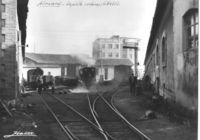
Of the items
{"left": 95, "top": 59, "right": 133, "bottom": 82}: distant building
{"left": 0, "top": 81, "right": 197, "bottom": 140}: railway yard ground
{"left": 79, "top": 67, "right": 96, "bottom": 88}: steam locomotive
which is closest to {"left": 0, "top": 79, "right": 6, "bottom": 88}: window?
{"left": 0, "top": 81, "right": 197, "bottom": 140}: railway yard ground

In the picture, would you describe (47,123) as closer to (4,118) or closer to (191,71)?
(4,118)

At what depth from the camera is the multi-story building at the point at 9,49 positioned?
7625 millimetres

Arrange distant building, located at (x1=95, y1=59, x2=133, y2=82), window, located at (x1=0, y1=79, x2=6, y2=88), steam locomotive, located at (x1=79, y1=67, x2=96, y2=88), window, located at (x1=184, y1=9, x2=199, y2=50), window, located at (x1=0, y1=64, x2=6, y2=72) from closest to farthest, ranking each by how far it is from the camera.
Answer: window, located at (x1=184, y1=9, x2=199, y2=50) < window, located at (x1=0, y1=64, x2=6, y2=72) < window, located at (x1=0, y1=79, x2=6, y2=88) < distant building, located at (x1=95, y1=59, x2=133, y2=82) < steam locomotive, located at (x1=79, y1=67, x2=96, y2=88)

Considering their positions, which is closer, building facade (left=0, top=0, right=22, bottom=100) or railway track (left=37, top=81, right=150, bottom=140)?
railway track (left=37, top=81, right=150, bottom=140)

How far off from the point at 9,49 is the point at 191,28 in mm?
4324

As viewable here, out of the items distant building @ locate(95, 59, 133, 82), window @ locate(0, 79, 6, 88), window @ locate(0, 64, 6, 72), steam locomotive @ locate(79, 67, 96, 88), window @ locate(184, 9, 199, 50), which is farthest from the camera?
steam locomotive @ locate(79, 67, 96, 88)

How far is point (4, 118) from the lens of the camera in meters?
8.30

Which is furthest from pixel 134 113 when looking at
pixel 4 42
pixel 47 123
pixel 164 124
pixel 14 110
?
pixel 4 42

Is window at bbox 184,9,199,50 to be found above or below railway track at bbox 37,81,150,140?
above

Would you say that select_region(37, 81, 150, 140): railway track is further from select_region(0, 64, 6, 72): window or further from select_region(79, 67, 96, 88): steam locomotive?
select_region(79, 67, 96, 88): steam locomotive

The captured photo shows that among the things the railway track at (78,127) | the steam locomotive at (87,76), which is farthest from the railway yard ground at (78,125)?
the steam locomotive at (87,76)

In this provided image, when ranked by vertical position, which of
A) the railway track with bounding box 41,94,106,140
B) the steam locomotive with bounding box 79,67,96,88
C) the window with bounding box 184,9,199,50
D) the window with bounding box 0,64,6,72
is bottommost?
the railway track with bounding box 41,94,106,140

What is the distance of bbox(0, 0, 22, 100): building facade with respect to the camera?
7.62 m

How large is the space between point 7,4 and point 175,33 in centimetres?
446
